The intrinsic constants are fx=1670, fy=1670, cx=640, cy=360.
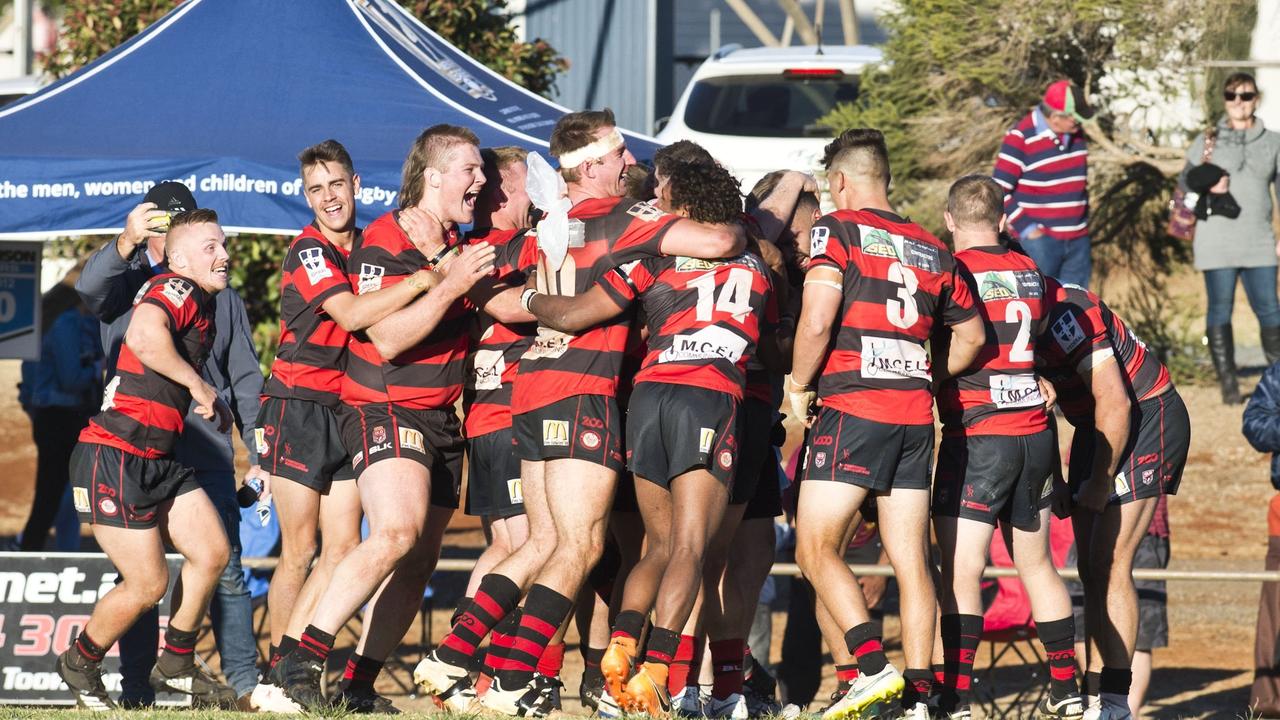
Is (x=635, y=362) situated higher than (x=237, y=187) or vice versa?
(x=237, y=187)

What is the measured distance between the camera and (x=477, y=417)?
7.06 meters

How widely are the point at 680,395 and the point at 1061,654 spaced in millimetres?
2106

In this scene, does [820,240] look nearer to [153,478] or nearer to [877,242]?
[877,242]

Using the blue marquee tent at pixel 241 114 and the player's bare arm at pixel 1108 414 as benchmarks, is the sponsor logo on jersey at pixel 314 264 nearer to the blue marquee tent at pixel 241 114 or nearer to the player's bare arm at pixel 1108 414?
the blue marquee tent at pixel 241 114

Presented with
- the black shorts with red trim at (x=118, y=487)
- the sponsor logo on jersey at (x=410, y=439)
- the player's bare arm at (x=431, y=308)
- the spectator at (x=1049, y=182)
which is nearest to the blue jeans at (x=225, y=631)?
the black shorts with red trim at (x=118, y=487)

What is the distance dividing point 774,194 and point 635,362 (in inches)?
45.8

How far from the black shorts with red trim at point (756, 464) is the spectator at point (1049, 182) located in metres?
4.74

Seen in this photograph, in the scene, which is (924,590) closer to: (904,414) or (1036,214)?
(904,414)

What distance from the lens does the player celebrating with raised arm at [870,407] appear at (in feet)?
20.9

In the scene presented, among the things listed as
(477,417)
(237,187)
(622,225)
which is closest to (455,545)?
(237,187)

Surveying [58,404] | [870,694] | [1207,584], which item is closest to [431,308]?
[870,694]

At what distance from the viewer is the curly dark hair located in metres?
6.43

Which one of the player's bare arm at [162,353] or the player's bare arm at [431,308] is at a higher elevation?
the player's bare arm at [431,308]

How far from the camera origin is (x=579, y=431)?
6254 millimetres
